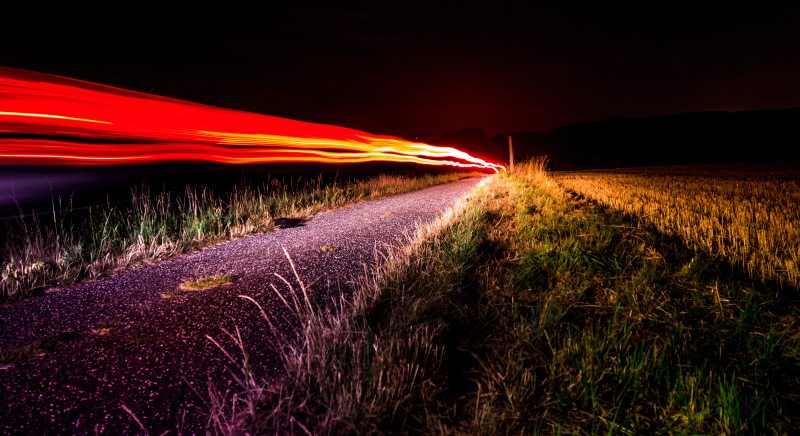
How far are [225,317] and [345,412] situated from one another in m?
1.84

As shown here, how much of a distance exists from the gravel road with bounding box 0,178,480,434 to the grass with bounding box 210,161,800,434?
26 centimetres

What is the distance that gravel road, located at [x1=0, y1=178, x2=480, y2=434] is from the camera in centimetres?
198

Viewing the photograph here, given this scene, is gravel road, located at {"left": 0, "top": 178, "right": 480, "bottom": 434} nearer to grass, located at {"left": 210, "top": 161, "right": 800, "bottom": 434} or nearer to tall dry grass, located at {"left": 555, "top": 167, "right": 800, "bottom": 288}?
grass, located at {"left": 210, "top": 161, "right": 800, "bottom": 434}

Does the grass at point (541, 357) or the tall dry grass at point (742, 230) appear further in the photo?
the tall dry grass at point (742, 230)

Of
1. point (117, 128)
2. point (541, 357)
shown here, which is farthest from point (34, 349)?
point (117, 128)

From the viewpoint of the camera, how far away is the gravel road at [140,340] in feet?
6.49

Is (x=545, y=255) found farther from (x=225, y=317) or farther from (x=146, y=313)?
(x=146, y=313)

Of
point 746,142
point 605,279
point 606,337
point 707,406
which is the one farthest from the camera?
point 746,142

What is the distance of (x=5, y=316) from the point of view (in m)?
3.29

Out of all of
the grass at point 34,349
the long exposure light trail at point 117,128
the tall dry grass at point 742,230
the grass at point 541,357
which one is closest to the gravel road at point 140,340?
the grass at point 34,349

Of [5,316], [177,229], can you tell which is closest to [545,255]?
[5,316]

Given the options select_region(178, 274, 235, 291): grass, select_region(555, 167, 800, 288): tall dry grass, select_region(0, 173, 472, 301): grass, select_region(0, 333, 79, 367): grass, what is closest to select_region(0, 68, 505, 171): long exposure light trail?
select_region(0, 173, 472, 301): grass

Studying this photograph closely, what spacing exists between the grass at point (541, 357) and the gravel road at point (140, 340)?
256 mm

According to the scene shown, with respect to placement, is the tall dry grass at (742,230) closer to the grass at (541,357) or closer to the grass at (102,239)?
the grass at (541,357)
